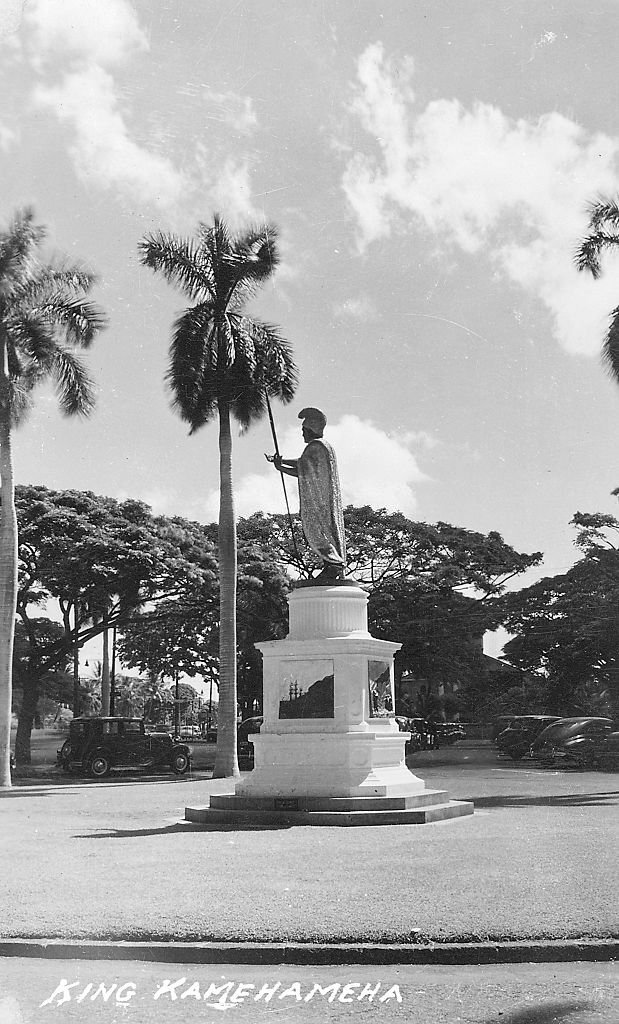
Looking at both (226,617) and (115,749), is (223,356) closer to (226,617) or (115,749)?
(226,617)

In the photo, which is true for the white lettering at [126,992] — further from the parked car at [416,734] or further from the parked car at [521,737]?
the parked car at [416,734]

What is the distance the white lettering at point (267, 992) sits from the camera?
18.6ft

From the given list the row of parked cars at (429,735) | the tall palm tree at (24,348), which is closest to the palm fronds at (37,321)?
the tall palm tree at (24,348)

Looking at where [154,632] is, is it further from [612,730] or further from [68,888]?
[68,888]

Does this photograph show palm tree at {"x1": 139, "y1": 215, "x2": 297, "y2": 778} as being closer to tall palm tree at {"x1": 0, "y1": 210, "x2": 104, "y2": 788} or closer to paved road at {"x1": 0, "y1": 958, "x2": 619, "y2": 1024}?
tall palm tree at {"x1": 0, "y1": 210, "x2": 104, "y2": 788}

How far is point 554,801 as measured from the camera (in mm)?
17016

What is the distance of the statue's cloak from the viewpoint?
667 inches

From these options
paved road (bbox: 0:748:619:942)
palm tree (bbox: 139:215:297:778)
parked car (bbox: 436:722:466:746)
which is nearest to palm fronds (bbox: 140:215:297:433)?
palm tree (bbox: 139:215:297:778)

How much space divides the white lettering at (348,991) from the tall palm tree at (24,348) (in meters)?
17.9

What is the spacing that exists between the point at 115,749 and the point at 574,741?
12235mm

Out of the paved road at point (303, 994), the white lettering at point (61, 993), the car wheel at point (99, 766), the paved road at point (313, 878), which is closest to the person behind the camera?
the paved road at point (303, 994)

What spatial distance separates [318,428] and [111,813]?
679 cm

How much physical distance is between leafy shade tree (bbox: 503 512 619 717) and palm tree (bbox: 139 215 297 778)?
15387 millimetres

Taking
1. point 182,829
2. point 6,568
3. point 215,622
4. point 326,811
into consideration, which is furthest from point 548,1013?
point 215,622
